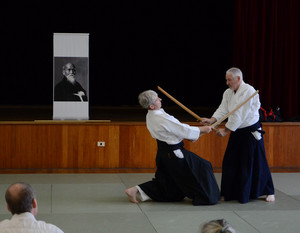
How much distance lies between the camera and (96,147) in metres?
7.89

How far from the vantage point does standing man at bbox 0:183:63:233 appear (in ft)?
8.91

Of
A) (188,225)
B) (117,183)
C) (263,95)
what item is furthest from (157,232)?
(263,95)

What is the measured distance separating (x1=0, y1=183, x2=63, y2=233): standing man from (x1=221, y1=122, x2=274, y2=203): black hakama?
3.54m

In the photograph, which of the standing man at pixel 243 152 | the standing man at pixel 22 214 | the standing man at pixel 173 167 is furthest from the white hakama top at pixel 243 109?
the standing man at pixel 22 214

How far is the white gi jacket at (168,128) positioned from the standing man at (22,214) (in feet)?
9.79

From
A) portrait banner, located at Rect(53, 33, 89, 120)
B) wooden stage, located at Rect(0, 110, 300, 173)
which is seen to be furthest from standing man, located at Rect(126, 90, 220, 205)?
portrait banner, located at Rect(53, 33, 89, 120)

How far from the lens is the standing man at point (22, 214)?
2715mm

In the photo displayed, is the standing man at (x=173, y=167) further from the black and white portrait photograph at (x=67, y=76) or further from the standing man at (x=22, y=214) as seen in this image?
the standing man at (x=22, y=214)

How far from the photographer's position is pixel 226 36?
16.0 m

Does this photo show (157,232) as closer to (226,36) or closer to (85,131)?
(85,131)

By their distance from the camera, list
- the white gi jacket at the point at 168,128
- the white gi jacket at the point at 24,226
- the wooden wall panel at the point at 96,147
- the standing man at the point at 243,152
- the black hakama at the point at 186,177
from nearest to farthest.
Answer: the white gi jacket at the point at 24,226 → the white gi jacket at the point at 168,128 → the black hakama at the point at 186,177 → the standing man at the point at 243,152 → the wooden wall panel at the point at 96,147

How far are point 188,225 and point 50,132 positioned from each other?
10.8ft

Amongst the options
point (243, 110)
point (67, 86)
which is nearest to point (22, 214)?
point (243, 110)

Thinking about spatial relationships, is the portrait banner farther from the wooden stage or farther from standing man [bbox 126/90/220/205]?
standing man [bbox 126/90/220/205]
